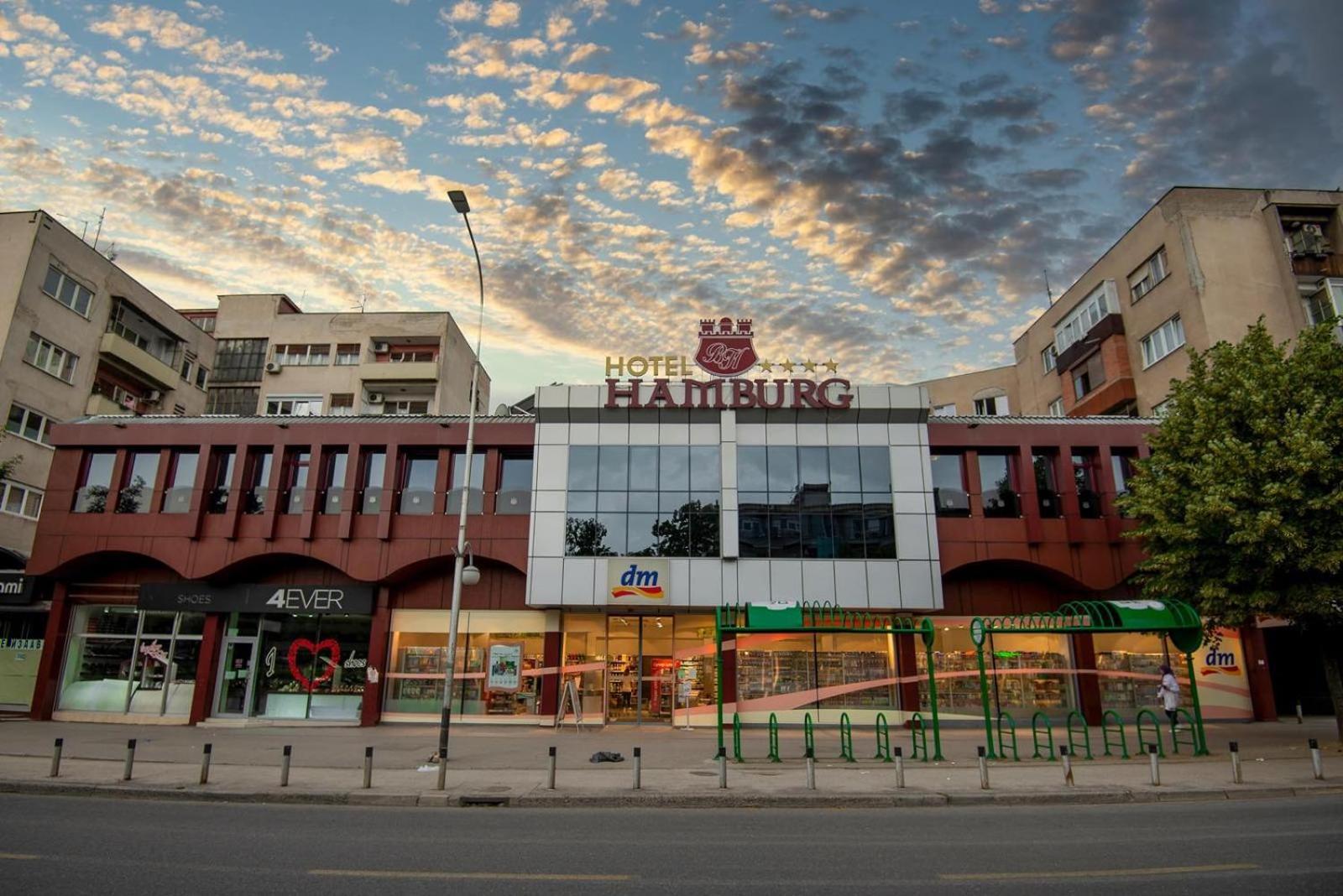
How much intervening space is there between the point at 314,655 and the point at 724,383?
1841 centimetres

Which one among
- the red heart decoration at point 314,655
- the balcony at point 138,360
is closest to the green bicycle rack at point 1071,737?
the red heart decoration at point 314,655

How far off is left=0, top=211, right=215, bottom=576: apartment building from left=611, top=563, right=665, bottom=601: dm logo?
18947 millimetres

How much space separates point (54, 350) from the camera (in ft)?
118

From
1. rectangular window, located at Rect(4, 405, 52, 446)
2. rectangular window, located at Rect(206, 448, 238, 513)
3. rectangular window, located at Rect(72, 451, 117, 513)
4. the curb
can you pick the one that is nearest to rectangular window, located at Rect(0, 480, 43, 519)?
rectangular window, located at Rect(4, 405, 52, 446)

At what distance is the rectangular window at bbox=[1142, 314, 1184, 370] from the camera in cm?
3300

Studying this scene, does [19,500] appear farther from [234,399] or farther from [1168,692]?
[1168,692]

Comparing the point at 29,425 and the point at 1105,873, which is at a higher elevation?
the point at 29,425

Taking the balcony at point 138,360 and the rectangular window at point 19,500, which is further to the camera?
the balcony at point 138,360

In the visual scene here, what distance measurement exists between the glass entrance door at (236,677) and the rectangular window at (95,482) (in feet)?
24.0

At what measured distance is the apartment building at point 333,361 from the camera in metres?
47.2

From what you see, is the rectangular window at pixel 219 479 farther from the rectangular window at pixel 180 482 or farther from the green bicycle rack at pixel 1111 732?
the green bicycle rack at pixel 1111 732

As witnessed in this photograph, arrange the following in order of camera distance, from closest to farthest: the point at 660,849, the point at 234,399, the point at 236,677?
1. the point at 660,849
2. the point at 236,677
3. the point at 234,399

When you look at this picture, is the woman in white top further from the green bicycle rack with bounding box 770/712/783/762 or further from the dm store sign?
the dm store sign

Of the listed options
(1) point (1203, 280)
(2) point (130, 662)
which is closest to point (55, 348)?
(2) point (130, 662)
